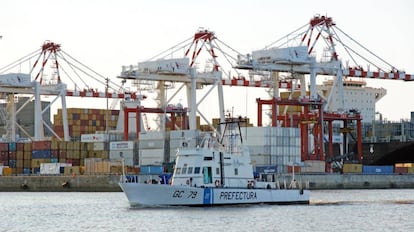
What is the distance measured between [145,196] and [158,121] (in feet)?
229

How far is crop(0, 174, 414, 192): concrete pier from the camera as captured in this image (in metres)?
99.4

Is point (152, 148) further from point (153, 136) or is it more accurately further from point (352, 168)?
point (352, 168)

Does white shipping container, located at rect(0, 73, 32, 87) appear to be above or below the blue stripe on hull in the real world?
above

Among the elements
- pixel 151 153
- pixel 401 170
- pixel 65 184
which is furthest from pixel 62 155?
pixel 401 170

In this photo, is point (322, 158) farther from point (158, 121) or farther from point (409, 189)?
point (158, 121)

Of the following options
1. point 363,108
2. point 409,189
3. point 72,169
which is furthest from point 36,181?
point 363,108

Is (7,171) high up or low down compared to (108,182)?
up

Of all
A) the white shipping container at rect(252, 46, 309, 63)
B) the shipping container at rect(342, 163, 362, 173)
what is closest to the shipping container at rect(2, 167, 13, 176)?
the white shipping container at rect(252, 46, 309, 63)

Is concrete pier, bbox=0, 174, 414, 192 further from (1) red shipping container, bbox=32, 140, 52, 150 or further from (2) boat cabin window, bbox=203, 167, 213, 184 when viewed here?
(2) boat cabin window, bbox=203, 167, 213, 184

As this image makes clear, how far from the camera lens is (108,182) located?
3883 inches

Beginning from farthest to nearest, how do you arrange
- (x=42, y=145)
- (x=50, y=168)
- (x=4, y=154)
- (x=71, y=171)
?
1. (x=4, y=154)
2. (x=42, y=145)
3. (x=50, y=168)
4. (x=71, y=171)

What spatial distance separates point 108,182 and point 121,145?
2018 centimetres

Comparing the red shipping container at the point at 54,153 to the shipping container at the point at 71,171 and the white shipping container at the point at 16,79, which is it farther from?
the white shipping container at the point at 16,79

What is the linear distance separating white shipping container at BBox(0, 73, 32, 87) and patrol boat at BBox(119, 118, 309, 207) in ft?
218
